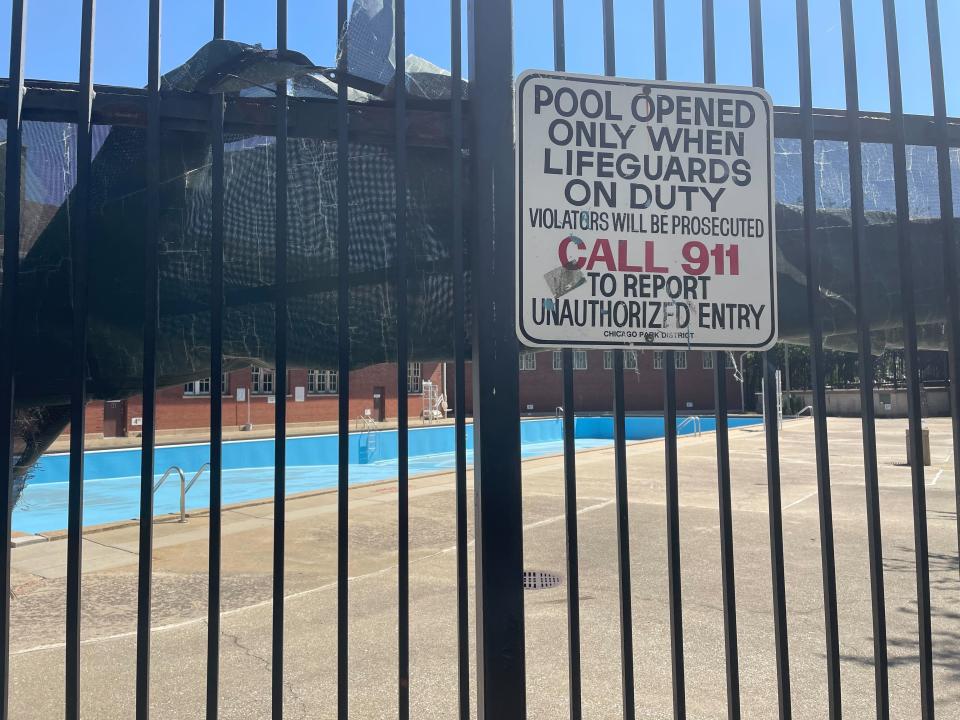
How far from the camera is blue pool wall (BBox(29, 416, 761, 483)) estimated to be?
18266mm

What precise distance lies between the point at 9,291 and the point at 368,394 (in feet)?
109

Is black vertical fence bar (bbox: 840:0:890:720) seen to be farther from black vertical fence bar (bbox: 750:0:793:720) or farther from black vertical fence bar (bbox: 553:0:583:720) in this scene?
black vertical fence bar (bbox: 553:0:583:720)

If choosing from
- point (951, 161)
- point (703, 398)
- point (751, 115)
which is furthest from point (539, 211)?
point (703, 398)

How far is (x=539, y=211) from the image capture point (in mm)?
2004

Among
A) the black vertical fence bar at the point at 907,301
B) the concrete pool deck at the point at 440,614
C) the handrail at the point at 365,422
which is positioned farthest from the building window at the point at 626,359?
the handrail at the point at 365,422

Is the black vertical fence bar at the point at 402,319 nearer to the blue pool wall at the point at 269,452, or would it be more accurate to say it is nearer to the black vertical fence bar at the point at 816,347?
the black vertical fence bar at the point at 816,347

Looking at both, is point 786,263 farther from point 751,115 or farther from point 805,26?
point 805,26

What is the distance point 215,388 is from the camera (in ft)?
6.23

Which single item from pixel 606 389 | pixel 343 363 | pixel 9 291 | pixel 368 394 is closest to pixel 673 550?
pixel 343 363

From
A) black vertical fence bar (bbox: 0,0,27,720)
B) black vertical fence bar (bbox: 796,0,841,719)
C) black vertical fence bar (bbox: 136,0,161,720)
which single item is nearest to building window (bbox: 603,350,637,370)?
black vertical fence bar (bbox: 796,0,841,719)

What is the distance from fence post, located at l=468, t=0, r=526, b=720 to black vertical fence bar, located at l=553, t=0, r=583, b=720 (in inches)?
5.7

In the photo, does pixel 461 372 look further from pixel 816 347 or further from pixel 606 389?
pixel 606 389

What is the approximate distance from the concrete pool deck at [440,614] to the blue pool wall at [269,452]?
13.6 ft

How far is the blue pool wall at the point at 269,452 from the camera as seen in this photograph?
59.9 ft
